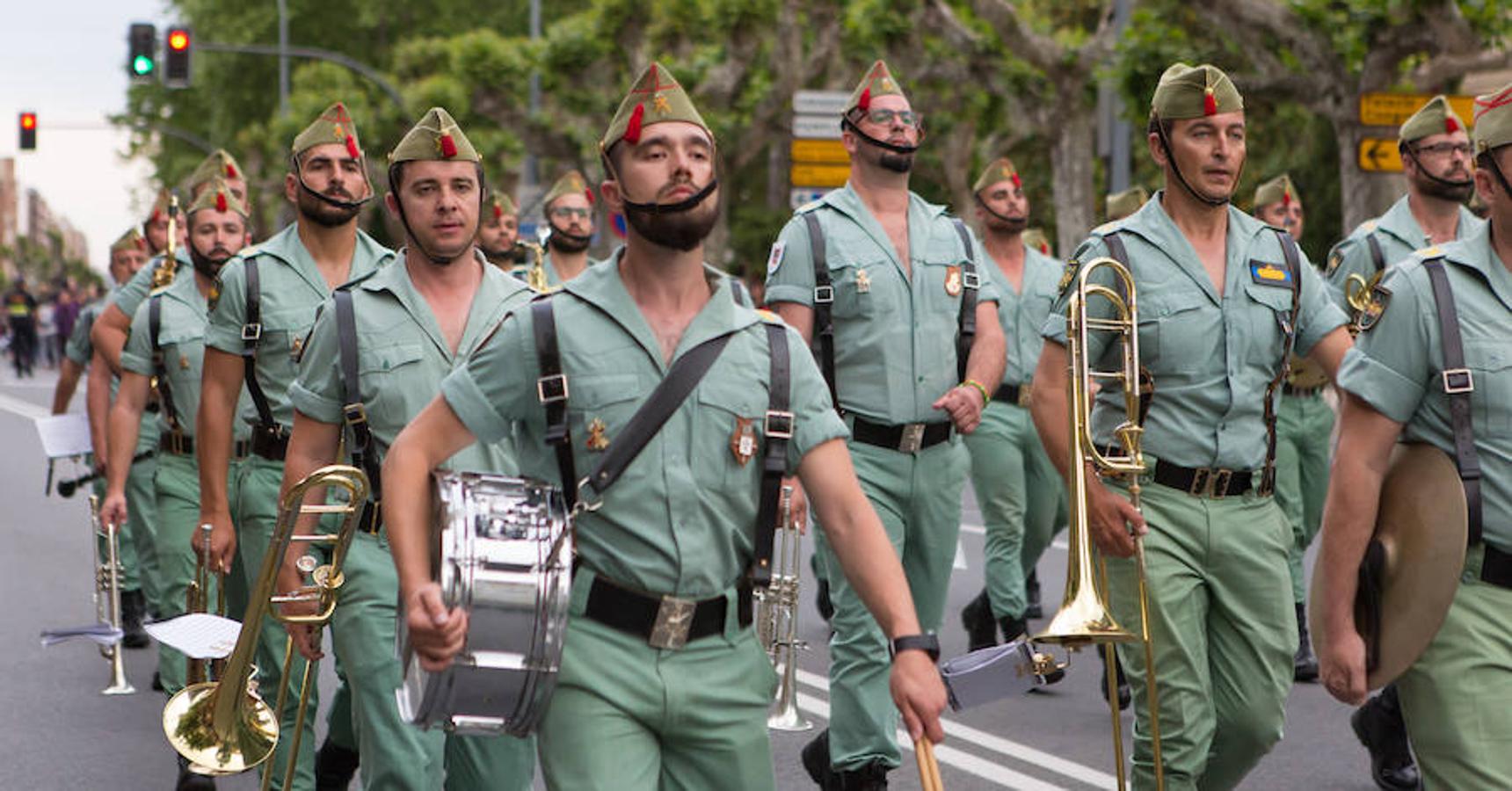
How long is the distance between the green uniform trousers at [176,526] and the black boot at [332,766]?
5.56 feet

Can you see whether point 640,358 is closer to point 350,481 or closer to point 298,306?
point 350,481

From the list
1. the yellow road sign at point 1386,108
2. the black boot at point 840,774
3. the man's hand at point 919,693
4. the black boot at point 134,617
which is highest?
the yellow road sign at point 1386,108

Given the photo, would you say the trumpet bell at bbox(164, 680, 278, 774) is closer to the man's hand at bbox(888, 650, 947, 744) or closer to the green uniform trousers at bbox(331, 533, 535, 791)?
the green uniform trousers at bbox(331, 533, 535, 791)

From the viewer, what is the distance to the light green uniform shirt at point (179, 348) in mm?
9008

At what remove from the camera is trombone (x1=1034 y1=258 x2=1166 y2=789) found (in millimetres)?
5414

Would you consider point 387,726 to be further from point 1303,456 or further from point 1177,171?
point 1303,456

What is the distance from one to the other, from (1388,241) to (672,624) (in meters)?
5.12

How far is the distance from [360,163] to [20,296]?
39444 millimetres

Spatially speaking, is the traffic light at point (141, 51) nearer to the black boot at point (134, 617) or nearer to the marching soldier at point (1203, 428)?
the black boot at point (134, 617)

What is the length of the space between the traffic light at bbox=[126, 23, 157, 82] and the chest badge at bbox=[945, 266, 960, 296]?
2680 centimetres

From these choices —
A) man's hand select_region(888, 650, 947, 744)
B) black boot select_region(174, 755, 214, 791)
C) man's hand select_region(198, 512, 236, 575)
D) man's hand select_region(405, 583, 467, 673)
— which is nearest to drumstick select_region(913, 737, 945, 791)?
man's hand select_region(888, 650, 947, 744)

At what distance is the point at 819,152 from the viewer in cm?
2392

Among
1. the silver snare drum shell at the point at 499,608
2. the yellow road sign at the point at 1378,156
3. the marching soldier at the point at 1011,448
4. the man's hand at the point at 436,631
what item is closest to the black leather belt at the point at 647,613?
the silver snare drum shell at the point at 499,608

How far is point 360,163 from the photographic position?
7348mm
